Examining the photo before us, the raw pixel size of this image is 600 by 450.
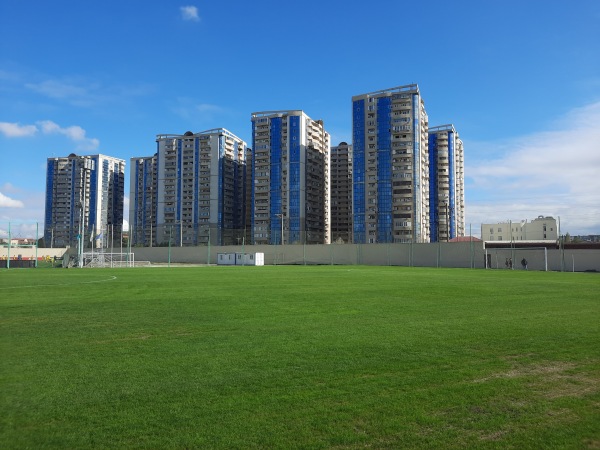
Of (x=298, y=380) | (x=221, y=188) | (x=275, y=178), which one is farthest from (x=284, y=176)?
(x=298, y=380)

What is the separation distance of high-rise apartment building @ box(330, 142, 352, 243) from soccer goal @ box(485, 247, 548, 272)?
7877 cm

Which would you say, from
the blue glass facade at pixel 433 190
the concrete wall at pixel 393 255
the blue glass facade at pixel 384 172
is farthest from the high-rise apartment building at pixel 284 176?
the concrete wall at pixel 393 255

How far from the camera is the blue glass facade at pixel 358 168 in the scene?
328ft

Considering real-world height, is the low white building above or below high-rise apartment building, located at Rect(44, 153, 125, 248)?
below

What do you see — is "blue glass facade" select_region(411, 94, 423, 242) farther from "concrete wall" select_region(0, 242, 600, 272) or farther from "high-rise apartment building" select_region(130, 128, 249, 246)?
"high-rise apartment building" select_region(130, 128, 249, 246)

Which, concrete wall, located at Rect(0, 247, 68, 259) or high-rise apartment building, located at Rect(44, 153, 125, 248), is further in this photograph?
high-rise apartment building, located at Rect(44, 153, 125, 248)

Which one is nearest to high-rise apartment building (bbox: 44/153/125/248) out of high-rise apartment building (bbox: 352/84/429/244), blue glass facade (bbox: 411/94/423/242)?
high-rise apartment building (bbox: 352/84/429/244)

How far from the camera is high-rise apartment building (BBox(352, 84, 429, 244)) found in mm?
95750

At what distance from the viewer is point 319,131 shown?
389 feet

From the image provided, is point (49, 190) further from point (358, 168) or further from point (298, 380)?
point (298, 380)

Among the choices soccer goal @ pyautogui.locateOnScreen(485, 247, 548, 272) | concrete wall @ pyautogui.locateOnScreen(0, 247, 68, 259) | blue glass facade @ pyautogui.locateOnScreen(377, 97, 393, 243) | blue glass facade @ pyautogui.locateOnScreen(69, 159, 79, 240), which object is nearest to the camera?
soccer goal @ pyautogui.locateOnScreen(485, 247, 548, 272)

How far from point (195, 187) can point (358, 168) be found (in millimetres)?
45095

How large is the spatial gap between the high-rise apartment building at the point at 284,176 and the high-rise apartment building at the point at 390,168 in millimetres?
13531

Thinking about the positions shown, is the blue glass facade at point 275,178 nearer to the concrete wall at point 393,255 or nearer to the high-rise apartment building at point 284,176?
the high-rise apartment building at point 284,176
